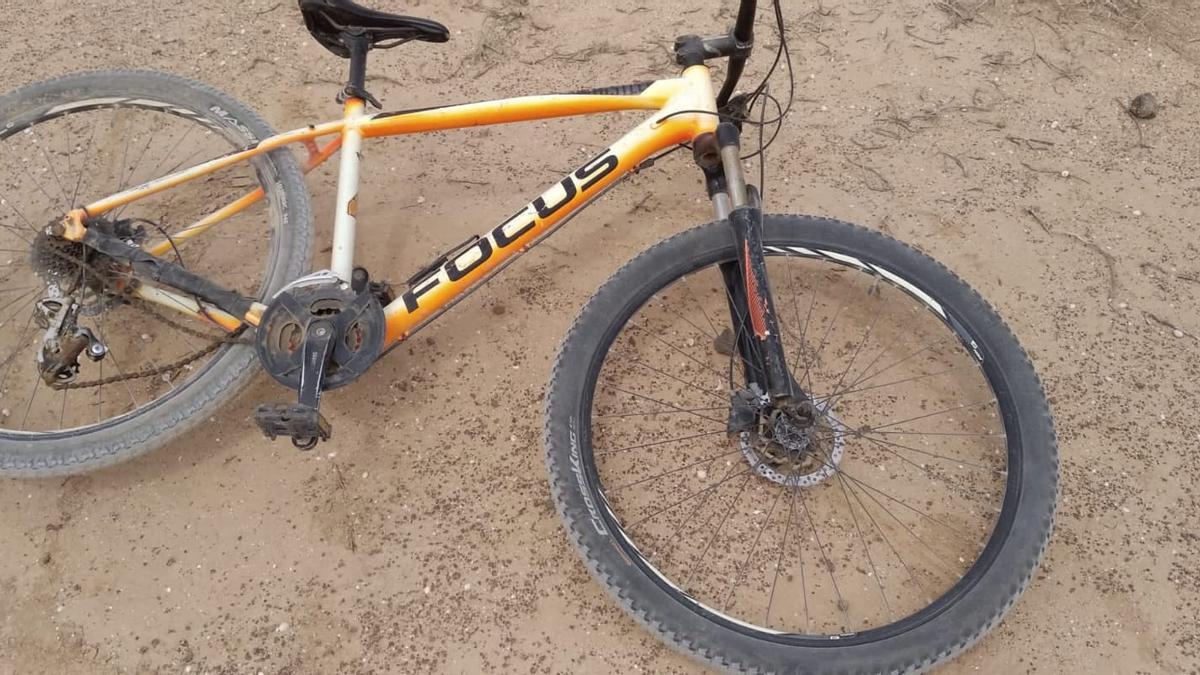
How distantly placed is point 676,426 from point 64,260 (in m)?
2.13

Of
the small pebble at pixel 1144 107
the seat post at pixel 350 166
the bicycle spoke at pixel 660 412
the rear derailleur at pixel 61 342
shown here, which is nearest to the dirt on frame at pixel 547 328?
the small pebble at pixel 1144 107

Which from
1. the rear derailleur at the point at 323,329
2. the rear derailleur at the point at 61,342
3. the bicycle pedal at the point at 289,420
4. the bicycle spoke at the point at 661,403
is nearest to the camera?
the bicycle pedal at the point at 289,420

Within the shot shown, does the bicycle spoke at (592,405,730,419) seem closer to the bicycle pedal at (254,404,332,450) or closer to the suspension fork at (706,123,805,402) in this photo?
the suspension fork at (706,123,805,402)

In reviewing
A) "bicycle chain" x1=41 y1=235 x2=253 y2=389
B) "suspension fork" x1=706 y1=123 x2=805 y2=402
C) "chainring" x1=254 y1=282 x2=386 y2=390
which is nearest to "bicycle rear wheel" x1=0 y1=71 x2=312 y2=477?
"bicycle chain" x1=41 y1=235 x2=253 y2=389

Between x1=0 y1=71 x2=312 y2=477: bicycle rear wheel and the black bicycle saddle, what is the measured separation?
0.47 meters

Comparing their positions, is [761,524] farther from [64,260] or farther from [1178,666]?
[64,260]

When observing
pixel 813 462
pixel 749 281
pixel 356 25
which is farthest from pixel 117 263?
pixel 813 462

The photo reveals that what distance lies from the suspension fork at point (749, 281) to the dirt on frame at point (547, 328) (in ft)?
2.66

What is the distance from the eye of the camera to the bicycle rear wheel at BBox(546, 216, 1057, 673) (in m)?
1.96

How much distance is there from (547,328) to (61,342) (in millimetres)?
1600

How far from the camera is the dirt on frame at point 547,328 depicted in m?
2.23

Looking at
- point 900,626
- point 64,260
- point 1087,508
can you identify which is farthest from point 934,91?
point 64,260

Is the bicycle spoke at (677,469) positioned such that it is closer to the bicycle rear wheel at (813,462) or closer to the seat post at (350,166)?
the bicycle rear wheel at (813,462)

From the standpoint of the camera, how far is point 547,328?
291 centimetres
